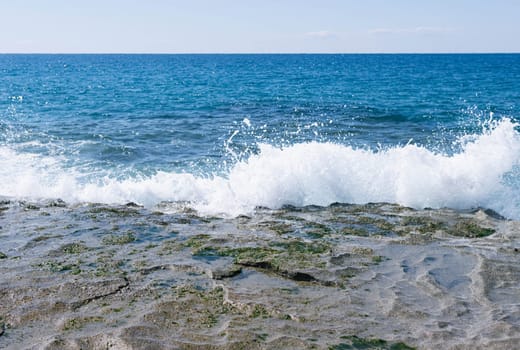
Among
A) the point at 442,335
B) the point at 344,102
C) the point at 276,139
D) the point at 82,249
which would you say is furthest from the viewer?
the point at 344,102

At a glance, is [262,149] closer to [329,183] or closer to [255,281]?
[329,183]

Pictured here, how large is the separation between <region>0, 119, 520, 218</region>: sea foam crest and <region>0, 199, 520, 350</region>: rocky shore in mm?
1182

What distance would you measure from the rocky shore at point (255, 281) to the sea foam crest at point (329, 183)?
3.88 ft

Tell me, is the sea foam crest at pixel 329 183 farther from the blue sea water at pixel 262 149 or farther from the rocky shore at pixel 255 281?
the rocky shore at pixel 255 281

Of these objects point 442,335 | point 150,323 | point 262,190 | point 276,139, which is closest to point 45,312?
point 150,323

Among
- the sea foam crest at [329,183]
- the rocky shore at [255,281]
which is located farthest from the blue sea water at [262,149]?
the rocky shore at [255,281]

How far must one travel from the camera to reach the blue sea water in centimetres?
1006

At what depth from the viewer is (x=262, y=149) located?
37.3 ft

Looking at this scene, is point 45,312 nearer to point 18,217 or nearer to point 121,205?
point 18,217

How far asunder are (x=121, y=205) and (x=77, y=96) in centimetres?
2241

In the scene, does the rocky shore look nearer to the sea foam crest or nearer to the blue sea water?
the sea foam crest

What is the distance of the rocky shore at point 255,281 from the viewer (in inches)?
177

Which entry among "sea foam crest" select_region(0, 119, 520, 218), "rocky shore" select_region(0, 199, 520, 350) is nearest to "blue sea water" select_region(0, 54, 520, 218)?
"sea foam crest" select_region(0, 119, 520, 218)

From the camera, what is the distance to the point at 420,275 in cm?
605
